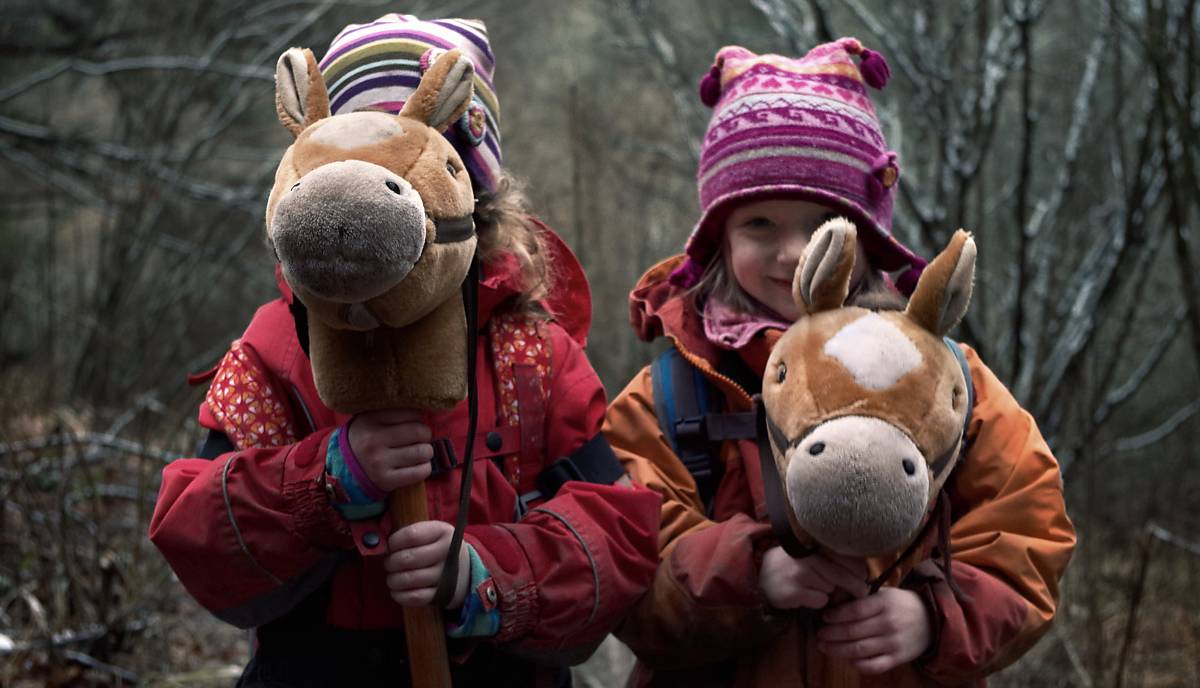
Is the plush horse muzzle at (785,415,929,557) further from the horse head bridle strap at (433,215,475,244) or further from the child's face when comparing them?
the child's face

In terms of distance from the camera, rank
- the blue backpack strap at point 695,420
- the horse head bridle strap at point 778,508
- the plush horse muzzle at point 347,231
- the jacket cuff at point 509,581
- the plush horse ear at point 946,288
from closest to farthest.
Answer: the plush horse muzzle at point 347,231 → the plush horse ear at point 946,288 → the horse head bridle strap at point 778,508 → the jacket cuff at point 509,581 → the blue backpack strap at point 695,420

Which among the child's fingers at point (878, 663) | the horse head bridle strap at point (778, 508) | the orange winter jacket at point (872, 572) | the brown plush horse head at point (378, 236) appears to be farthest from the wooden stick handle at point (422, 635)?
the child's fingers at point (878, 663)

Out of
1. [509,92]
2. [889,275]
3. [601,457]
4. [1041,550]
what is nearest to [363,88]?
[601,457]

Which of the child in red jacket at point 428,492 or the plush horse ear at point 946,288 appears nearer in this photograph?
the plush horse ear at point 946,288

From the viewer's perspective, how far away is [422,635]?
1754 mm

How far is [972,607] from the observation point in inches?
72.8

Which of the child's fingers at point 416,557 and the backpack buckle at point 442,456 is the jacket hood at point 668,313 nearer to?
the backpack buckle at point 442,456

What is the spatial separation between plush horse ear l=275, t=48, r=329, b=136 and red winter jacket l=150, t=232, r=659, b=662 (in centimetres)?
32

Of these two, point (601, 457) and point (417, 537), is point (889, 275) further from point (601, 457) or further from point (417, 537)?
point (417, 537)

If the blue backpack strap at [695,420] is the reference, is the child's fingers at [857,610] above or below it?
below

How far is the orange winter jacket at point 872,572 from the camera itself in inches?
72.8

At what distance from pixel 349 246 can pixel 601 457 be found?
745 millimetres

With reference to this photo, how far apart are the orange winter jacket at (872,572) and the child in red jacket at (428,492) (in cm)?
10

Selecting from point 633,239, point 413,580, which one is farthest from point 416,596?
point 633,239
